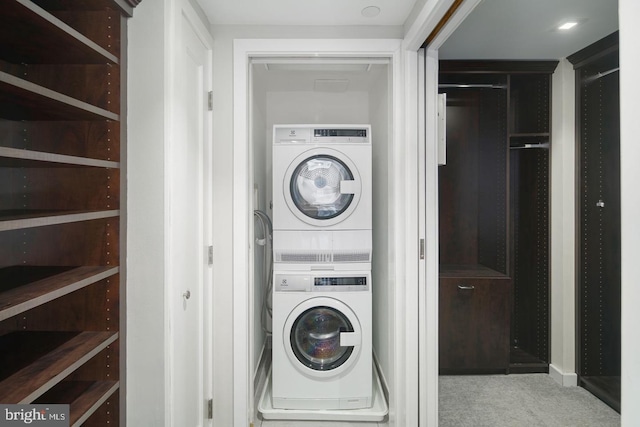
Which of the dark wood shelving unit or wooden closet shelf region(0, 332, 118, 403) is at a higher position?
the dark wood shelving unit

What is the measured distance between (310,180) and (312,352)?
3.81ft

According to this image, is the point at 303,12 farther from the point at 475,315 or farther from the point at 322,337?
the point at 475,315

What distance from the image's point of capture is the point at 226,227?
2.00 meters

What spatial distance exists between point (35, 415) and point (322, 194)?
1772mm

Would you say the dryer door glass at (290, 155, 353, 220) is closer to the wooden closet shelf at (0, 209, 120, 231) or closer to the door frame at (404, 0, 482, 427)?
the door frame at (404, 0, 482, 427)

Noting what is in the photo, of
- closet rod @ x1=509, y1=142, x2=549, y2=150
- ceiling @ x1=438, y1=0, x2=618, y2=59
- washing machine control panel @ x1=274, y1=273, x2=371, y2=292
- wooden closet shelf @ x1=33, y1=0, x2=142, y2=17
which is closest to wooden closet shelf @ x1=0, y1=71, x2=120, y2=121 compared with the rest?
wooden closet shelf @ x1=33, y1=0, x2=142, y2=17

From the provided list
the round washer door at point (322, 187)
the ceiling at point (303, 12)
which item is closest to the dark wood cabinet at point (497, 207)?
the round washer door at point (322, 187)

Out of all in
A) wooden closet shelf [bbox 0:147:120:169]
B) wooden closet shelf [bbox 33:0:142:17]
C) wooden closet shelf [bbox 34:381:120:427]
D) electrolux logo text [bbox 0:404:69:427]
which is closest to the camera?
wooden closet shelf [bbox 0:147:120:169]

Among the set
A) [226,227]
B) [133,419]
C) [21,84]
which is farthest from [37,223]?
[226,227]

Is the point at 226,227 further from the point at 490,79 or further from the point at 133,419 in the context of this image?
the point at 490,79

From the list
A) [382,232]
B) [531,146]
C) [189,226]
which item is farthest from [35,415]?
[531,146]

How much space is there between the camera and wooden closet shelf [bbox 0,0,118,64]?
36.5 inches

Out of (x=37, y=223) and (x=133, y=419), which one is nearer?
(x=37, y=223)

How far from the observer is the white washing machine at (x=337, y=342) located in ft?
7.72
